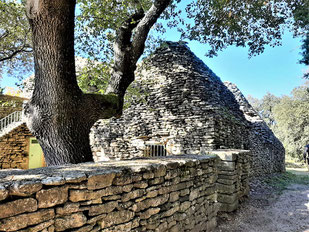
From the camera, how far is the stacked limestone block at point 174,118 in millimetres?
8023

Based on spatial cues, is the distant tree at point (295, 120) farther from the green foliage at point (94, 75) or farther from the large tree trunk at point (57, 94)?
the large tree trunk at point (57, 94)

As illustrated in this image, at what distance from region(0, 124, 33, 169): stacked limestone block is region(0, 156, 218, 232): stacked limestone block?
1102cm

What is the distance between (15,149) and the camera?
36.4 feet

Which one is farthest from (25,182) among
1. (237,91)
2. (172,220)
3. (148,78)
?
(237,91)

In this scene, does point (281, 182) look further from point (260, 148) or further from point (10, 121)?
point (10, 121)

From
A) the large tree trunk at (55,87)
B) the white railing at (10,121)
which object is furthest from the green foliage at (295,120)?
the white railing at (10,121)

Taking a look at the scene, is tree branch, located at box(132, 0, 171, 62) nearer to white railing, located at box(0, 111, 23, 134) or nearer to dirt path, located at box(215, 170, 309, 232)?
dirt path, located at box(215, 170, 309, 232)

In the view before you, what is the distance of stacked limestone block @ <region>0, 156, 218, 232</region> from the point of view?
1.51 meters

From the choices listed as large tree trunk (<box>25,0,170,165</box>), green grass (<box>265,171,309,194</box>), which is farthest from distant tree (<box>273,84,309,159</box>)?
large tree trunk (<box>25,0,170,165</box>)

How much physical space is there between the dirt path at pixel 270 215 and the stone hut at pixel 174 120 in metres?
2.44

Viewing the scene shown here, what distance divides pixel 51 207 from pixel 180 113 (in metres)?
7.35

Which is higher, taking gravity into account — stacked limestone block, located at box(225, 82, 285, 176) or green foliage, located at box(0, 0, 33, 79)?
green foliage, located at box(0, 0, 33, 79)

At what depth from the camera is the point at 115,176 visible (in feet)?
7.05

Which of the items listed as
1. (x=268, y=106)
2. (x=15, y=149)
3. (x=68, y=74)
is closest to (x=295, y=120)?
(x=268, y=106)
